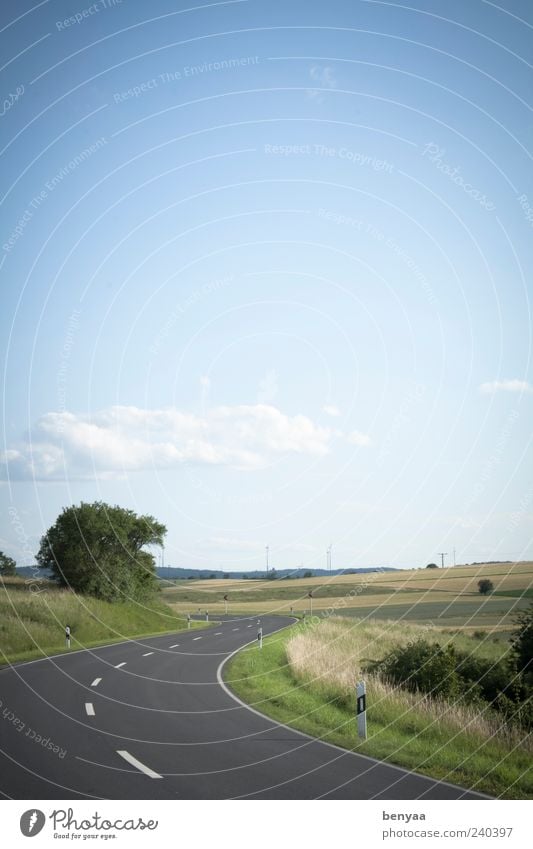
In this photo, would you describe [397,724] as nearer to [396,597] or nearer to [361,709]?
[361,709]

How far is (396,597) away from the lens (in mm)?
91312

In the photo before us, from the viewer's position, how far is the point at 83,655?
99.7ft

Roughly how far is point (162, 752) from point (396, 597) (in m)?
83.7

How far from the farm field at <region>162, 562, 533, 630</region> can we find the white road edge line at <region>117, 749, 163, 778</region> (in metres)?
26.0

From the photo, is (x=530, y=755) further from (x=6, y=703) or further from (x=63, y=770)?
(x=6, y=703)

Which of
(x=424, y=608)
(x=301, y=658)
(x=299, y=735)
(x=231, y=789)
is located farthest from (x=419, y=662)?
(x=424, y=608)

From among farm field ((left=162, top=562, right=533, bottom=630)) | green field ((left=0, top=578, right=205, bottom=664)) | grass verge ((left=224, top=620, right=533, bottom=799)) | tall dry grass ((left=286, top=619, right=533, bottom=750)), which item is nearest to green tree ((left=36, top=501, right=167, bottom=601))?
green field ((left=0, top=578, right=205, bottom=664))

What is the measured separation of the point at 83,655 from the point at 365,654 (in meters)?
12.2

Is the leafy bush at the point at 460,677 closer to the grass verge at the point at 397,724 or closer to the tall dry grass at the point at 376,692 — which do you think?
the tall dry grass at the point at 376,692

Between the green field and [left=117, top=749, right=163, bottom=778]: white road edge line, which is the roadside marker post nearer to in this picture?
[left=117, top=749, right=163, bottom=778]: white road edge line

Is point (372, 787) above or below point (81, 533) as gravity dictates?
below

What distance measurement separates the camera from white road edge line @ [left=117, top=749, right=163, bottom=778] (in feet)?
32.1

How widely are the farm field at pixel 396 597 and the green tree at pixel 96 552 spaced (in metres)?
16.7

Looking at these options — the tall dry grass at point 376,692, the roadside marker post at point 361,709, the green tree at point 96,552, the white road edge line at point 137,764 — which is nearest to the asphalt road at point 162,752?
the white road edge line at point 137,764
